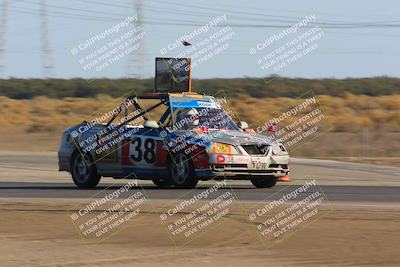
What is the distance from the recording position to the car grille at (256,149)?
19.3 m

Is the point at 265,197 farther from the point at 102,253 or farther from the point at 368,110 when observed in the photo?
the point at 368,110

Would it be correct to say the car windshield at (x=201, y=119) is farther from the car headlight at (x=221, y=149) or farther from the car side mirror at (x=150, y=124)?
the car headlight at (x=221, y=149)

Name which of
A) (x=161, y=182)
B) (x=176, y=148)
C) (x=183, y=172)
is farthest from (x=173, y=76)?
(x=183, y=172)

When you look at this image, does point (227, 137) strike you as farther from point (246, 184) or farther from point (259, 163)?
point (246, 184)

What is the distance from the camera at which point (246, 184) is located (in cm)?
2209

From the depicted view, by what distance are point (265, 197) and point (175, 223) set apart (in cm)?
428

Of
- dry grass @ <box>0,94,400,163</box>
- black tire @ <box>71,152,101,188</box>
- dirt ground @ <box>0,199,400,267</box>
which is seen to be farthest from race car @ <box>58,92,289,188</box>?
dry grass @ <box>0,94,400,163</box>

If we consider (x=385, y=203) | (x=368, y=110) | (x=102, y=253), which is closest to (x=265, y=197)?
(x=385, y=203)

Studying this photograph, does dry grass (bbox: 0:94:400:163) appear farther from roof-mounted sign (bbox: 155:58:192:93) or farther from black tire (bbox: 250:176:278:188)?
black tire (bbox: 250:176:278:188)

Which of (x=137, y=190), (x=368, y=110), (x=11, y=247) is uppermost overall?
(x=11, y=247)

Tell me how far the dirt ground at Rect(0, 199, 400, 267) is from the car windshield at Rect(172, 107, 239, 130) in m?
5.10

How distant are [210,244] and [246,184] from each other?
10.1 m

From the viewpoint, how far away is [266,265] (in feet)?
34.7

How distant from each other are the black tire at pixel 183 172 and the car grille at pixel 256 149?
101cm
